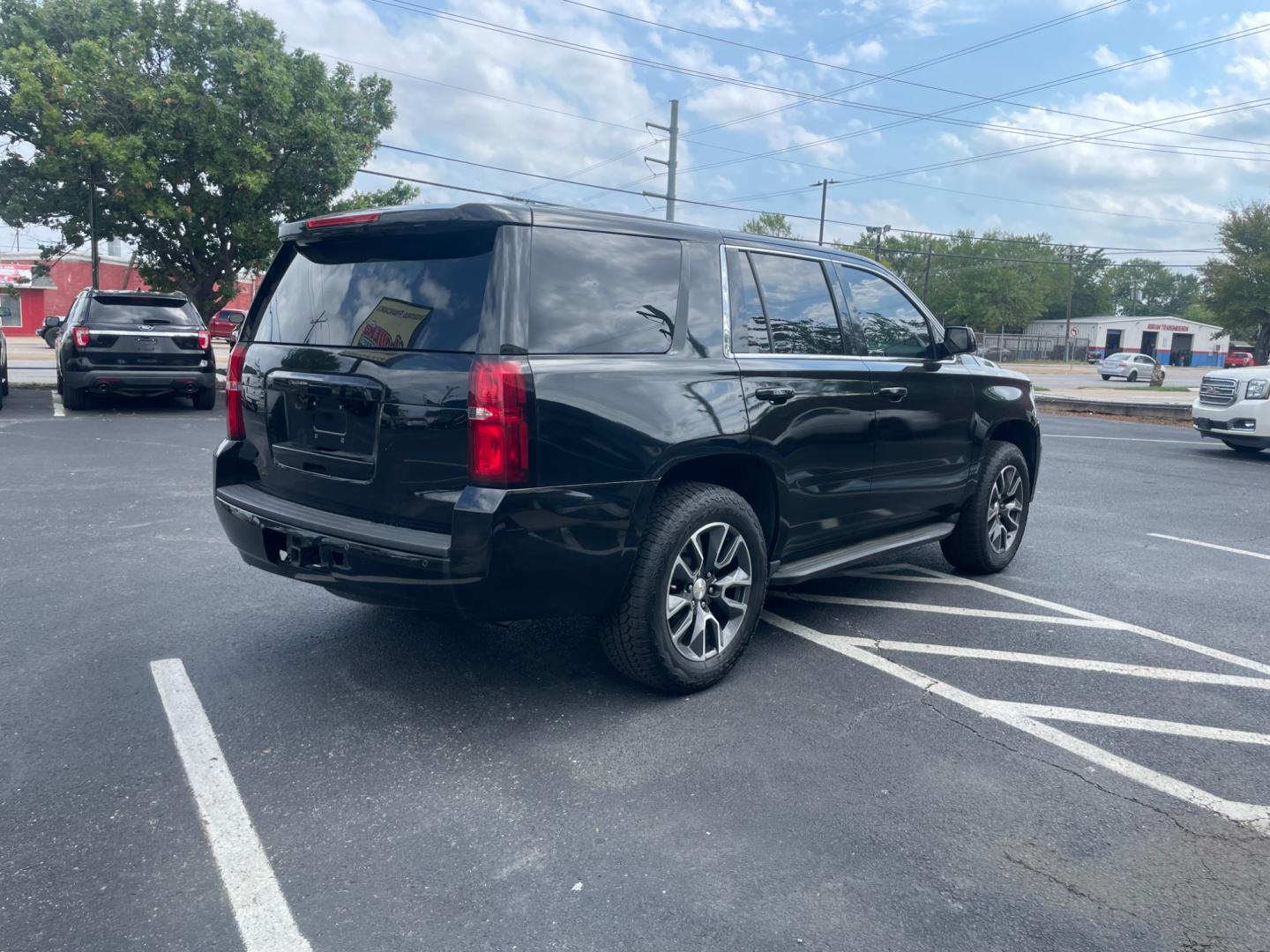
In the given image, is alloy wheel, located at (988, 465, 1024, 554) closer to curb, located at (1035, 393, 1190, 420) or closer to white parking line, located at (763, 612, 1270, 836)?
white parking line, located at (763, 612, 1270, 836)

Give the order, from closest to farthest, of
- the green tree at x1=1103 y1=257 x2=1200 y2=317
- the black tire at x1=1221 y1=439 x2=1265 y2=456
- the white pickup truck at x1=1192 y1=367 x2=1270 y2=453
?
the white pickup truck at x1=1192 y1=367 x2=1270 y2=453
the black tire at x1=1221 y1=439 x2=1265 y2=456
the green tree at x1=1103 y1=257 x2=1200 y2=317

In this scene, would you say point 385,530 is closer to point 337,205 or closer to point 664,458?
point 664,458

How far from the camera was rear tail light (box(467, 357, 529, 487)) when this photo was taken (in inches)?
131

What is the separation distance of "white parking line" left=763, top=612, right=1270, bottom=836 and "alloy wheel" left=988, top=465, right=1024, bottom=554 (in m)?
1.80

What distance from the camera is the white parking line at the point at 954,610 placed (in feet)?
17.3

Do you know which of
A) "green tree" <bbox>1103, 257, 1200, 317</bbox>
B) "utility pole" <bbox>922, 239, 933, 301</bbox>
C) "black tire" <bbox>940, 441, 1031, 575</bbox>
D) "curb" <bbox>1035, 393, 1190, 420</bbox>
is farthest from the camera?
"green tree" <bbox>1103, 257, 1200, 317</bbox>

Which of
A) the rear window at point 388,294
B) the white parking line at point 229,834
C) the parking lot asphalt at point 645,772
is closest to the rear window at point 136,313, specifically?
the parking lot asphalt at point 645,772

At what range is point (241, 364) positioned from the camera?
4.40 meters

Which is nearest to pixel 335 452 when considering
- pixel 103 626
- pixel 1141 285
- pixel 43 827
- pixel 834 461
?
pixel 43 827

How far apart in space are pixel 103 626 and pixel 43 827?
6.68 ft

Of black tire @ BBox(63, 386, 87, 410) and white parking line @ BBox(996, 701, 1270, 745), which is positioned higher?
black tire @ BBox(63, 386, 87, 410)

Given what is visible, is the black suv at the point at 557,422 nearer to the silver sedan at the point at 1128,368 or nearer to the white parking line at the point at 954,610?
the white parking line at the point at 954,610

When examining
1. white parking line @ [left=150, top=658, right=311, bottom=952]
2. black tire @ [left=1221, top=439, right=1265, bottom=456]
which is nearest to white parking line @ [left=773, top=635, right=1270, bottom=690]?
white parking line @ [left=150, top=658, right=311, bottom=952]

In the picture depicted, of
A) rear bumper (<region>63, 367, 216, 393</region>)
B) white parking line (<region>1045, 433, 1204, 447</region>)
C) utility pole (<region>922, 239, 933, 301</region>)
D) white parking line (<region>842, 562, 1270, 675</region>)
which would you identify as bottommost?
white parking line (<region>842, 562, 1270, 675</region>)
